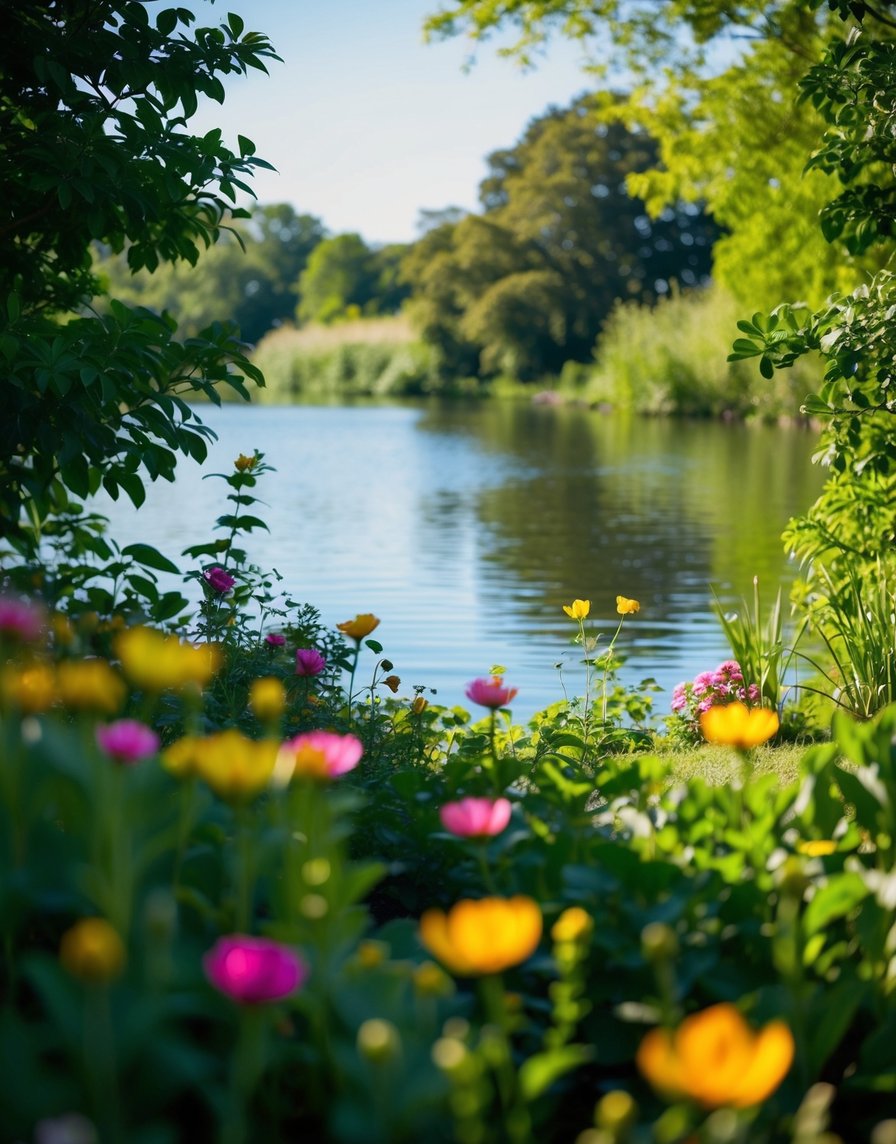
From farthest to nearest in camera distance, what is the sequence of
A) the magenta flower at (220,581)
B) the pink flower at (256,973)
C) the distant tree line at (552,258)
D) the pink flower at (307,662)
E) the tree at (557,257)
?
1. the tree at (557,257)
2. the distant tree line at (552,258)
3. the magenta flower at (220,581)
4. the pink flower at (307,662)
5. the pink flower at (256,973)

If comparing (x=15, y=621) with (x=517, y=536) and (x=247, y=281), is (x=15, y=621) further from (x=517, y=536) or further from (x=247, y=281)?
(x=247, y=281)

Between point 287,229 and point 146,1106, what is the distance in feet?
283

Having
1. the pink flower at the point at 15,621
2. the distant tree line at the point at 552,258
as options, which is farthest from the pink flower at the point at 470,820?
the distant tree line at the point at 552,258

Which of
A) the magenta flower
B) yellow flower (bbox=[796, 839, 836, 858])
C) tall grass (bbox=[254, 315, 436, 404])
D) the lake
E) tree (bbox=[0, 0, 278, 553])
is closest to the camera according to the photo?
yellow flower (bbox=[796, 839, 836, 858])

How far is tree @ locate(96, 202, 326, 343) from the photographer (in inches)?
2653

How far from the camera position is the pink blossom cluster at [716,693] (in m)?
4.70

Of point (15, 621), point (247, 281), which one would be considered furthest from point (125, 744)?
point (247, 281)

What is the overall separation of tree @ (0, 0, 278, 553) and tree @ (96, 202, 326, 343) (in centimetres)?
5753

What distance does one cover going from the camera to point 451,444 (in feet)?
71.5

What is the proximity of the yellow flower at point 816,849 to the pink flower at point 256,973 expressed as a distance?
2.91 feet

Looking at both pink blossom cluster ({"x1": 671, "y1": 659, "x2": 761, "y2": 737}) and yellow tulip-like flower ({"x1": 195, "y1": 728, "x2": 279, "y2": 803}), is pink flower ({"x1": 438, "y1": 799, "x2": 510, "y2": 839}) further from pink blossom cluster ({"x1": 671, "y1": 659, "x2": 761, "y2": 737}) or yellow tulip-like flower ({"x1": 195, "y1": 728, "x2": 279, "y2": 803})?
pink blossom cluster ({"x1": 671, "y1": 659, "x2": 761, "y2": 737})

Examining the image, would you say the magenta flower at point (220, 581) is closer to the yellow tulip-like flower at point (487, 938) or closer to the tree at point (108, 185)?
the tree at point (108, 185)

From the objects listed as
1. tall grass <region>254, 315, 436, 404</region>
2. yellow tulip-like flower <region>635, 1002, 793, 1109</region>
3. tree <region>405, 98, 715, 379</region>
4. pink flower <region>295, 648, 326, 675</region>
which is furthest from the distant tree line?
yellow tulip-like flower <region>635, 1002, 793, 1109</region>

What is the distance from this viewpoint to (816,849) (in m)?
1.73
